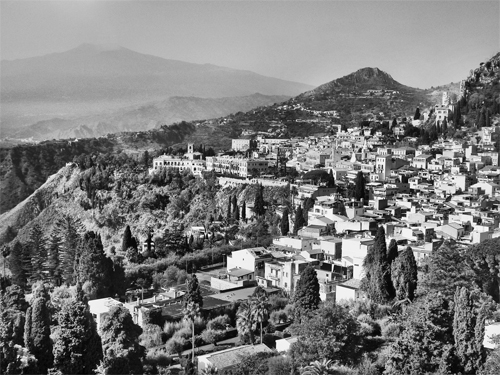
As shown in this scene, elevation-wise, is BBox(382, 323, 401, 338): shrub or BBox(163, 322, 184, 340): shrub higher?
BBox(382, 323, 401, 338): shrub

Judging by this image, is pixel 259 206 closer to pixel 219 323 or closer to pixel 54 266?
pixel 54 266

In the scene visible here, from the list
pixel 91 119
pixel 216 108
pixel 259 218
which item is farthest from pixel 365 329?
pixel 216 108

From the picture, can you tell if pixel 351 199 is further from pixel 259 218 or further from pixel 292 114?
pixel 292 114

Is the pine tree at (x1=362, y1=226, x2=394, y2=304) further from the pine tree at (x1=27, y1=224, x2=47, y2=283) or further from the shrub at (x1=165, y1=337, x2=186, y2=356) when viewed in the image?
the pine tree at (x1=27, y1=224, x2=47, y2=283)

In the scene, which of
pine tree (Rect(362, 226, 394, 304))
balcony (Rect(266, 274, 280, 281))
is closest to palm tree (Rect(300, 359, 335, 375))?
pine tree (Rect(362, 226, 394, 304))

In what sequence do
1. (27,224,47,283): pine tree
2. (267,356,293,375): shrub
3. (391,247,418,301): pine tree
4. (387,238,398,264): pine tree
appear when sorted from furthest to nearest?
1. (27,224,47,283): pine tree
2. (387,238,398,264): pine tree
3. (391,247,418,301): pine tree
4. (267,356,293,375): shrub

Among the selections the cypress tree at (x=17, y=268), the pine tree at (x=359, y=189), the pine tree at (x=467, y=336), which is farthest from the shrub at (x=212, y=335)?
the pine tree at (x=359, y=189)
